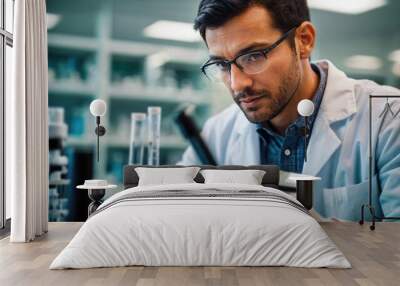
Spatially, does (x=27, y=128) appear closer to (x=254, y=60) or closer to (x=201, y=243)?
(x=201, y=243)

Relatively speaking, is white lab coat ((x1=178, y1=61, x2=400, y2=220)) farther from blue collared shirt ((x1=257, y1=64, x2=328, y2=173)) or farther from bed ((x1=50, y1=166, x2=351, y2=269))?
bed ((x1=50, y1=166, x2=351, y2=269))

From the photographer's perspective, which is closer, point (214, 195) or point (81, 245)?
point (81, 245)

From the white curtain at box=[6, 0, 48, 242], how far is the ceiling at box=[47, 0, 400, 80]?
3.47 feet

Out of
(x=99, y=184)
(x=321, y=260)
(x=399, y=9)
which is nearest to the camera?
(x=321, y=260)

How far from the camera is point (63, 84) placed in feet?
23.6

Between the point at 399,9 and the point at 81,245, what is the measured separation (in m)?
4.99

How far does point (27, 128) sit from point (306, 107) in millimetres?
3083

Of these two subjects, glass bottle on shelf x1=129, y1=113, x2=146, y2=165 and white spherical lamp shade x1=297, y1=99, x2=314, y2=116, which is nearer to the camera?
white spherical lamp shade x1=297, y1=99, x2=314, y2=116

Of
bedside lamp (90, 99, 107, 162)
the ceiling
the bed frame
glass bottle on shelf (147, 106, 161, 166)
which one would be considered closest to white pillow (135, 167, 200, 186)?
the bed frame

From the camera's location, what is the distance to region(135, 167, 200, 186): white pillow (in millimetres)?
6445

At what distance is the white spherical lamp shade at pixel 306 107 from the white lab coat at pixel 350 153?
307 mm

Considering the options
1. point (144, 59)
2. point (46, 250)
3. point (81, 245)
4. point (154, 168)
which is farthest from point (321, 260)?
point (144, 59)

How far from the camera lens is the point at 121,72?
23.6 ft

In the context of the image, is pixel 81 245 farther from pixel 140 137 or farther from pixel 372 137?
pixel 372 137
